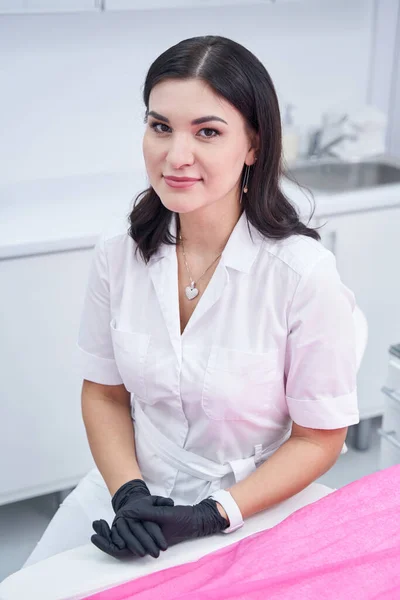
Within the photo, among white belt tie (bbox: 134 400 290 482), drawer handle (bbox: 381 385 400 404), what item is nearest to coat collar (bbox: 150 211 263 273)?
white belt tie (bbox: 134 400 290 482)

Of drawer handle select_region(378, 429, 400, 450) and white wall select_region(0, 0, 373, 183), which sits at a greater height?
white wall select_region(0, 0, 373, 183)

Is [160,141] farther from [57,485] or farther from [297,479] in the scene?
[57,485]

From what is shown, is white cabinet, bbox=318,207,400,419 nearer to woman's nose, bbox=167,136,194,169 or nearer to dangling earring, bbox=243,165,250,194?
dangling earring, bbox=243,165,250,194

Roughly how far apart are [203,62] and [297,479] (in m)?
0.68

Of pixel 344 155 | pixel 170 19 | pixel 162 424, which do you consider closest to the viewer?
pixel 162 424

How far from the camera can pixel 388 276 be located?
2.63 metres

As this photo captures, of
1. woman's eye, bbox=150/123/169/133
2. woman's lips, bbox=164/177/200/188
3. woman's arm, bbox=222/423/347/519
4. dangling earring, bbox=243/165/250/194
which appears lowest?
woman's arm, bbox=222/423/347/519

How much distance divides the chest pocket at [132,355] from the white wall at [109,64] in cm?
124

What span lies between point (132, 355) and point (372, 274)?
4.30 ft

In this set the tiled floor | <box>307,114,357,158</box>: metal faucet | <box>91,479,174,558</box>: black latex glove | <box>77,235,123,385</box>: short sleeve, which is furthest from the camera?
<box>307,114,357,158</box>: metal faucet

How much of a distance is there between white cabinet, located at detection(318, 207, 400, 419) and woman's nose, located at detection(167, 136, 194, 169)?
119cm

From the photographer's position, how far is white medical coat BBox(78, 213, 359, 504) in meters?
1.37

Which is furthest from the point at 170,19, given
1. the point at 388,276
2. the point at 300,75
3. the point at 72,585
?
the point at 72,585

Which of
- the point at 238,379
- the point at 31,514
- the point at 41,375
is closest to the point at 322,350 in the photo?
the point at 238,379
